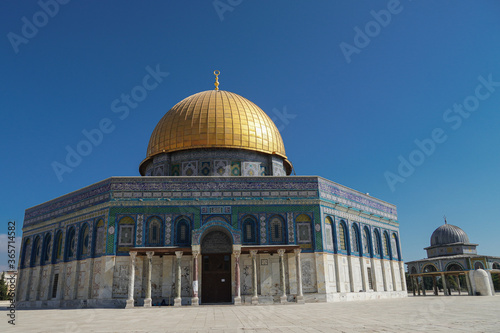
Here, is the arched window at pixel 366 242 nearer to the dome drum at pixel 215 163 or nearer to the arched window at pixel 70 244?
the dome drum at pixel 215 163

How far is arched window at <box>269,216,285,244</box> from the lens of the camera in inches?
859

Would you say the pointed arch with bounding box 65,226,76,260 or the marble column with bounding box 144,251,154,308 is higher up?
the pointed arch with bounding box 65,226,76,260

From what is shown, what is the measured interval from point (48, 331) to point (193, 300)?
11.0 metres

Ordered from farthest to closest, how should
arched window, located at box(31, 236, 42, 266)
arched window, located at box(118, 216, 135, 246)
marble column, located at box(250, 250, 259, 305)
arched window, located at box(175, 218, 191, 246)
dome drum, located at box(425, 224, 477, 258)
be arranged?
dome drum, located at box(425, 224, 477, 258), arched window, located at box(31, 236, 42, 266), arched window, located at box(175, 218, 191, 246), arched window, located at box(118, 216, 135, 246), marble column, located at box(250, 250, 259, 305)

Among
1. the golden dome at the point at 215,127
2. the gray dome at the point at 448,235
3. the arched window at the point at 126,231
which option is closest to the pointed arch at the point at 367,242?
the golden dome at the point at 215,127

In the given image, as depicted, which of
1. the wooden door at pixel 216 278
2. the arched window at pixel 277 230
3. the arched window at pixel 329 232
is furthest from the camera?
the arched window at pixel 329 232

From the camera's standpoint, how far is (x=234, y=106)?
27.2 m

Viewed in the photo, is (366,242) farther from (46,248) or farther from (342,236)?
(46,248)

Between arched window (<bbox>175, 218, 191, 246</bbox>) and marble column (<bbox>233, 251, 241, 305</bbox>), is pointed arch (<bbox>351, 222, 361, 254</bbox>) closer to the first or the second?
marble column (<bbox>233, 251, 241, 305</bbox>)

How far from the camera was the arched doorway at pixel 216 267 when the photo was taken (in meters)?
21.1

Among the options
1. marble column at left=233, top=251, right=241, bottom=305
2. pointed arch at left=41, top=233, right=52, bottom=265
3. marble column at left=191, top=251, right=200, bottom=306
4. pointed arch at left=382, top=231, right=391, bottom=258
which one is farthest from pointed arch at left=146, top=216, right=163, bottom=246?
pointed arch at left=382, top=231, right=391, bottom=258

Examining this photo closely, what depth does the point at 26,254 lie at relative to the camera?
2745cm

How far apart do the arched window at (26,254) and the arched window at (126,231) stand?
33.1 ft

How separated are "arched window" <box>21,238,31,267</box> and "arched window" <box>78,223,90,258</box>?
6.72 m
